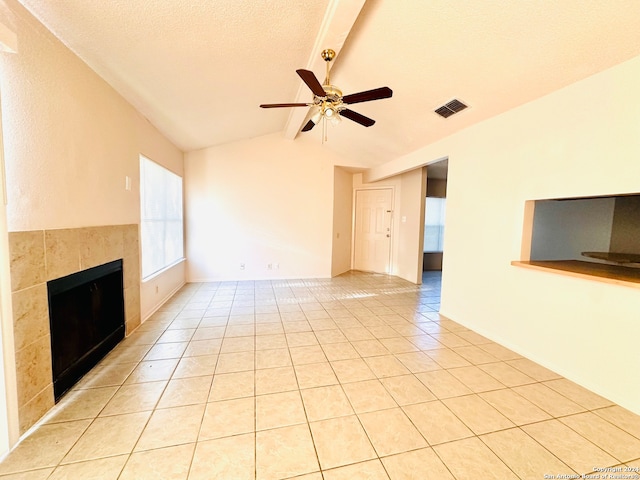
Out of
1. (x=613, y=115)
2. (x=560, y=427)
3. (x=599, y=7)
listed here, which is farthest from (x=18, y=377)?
(x=613, y=115)

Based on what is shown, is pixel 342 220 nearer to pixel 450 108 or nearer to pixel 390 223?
pixel 390 223

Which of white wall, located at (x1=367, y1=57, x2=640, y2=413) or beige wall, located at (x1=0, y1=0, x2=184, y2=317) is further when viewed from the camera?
white wall, located at (x1=367, y1=57, x2=640, y2=413)

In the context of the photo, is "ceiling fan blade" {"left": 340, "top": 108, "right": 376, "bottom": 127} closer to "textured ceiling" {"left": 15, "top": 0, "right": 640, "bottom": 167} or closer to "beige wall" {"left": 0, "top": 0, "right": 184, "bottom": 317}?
"textured ceiling" {"left": 15, "top": 0, "right": 640, "bottom": 167}

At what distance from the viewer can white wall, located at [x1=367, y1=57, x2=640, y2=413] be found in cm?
190

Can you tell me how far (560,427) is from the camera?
1.69m

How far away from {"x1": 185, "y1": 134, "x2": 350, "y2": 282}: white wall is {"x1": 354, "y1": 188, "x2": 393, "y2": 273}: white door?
122cm

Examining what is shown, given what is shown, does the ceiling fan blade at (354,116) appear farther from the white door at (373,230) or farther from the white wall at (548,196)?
the white door at (373,230)

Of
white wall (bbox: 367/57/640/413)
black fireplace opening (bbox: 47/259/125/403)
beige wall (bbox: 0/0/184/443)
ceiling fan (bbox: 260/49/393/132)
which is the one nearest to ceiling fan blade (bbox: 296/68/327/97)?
ceiling fan (bbox: 260/49/393/132)

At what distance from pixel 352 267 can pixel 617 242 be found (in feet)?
15.2

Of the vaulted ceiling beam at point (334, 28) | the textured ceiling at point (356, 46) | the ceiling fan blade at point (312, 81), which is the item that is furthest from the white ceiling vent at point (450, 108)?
the ceiling fan blade at point (312, 81)

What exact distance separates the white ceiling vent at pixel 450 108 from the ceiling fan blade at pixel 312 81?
60.9 inches

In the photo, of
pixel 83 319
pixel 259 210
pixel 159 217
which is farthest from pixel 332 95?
pixel 259 210

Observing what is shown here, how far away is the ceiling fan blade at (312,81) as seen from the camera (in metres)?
1.94

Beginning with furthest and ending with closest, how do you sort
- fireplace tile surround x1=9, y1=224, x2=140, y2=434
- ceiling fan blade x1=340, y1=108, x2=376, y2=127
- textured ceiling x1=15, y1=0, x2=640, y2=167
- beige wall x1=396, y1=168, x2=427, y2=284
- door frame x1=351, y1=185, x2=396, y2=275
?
door frame x1=351, y1=185, x2=396, y2=275, beige wall x1=396, y1=168, x2=427, y2=284, ceiling fan blade x1=340, y1=108, x2=376, y2=127, textured ceiling x1=15, y1=0, x2=640, y2=167, fireplace tile surround x1=9, y1=224, x2=140, y2=434
